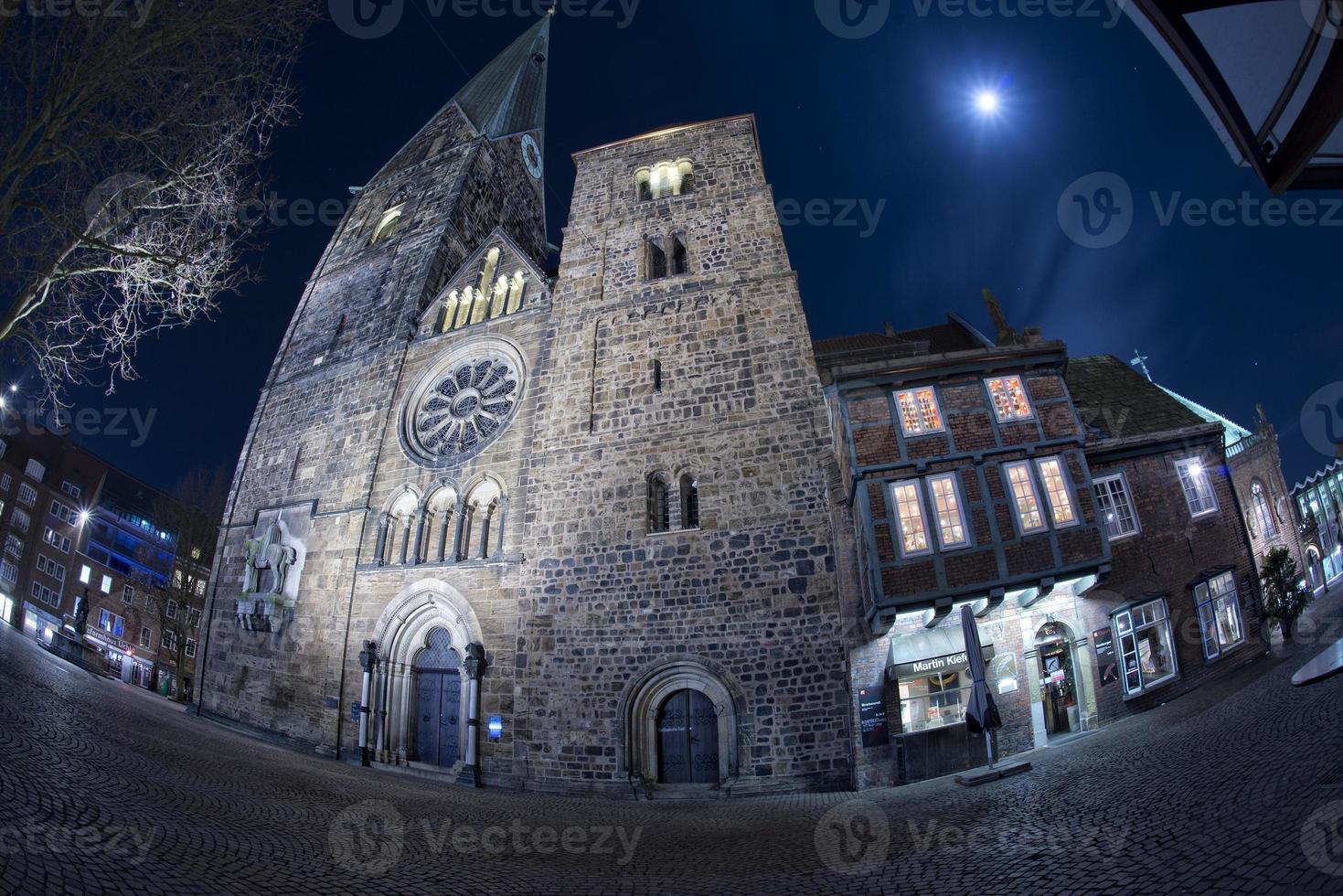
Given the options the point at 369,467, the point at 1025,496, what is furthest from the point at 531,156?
the point at 1025,496

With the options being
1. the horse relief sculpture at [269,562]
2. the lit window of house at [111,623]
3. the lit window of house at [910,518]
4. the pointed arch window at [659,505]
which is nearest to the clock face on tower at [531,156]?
the horse relief sculpture at [269,562]

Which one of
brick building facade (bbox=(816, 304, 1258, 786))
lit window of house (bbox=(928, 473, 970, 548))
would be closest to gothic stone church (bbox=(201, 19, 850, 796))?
brick building facade (bbox=(816, 304, 1258, 786))

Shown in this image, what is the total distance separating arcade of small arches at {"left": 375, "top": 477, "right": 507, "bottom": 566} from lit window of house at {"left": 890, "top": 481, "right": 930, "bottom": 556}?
9020 millimetres

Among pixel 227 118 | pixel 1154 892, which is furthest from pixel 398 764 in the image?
pixel 1154 892

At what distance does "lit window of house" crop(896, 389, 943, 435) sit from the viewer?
11.1 metres

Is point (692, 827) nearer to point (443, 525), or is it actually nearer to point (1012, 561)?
point (1012, 561)

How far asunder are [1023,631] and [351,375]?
20131mm

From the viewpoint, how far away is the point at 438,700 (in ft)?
44.4

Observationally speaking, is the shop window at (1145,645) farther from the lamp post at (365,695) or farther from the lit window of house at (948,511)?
the lamp post at (365,695)

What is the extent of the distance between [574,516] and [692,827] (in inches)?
274

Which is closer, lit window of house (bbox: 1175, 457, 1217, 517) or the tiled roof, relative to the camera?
lit window of house (bbox: 1175, 457, 1217, 517)

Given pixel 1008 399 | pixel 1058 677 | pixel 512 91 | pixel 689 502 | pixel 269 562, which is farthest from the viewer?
pixel 512 91

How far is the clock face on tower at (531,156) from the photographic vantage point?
29781mm

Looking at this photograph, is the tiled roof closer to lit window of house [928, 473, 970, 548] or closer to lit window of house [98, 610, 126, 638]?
lit window of house [928, 473, 970, 548]
